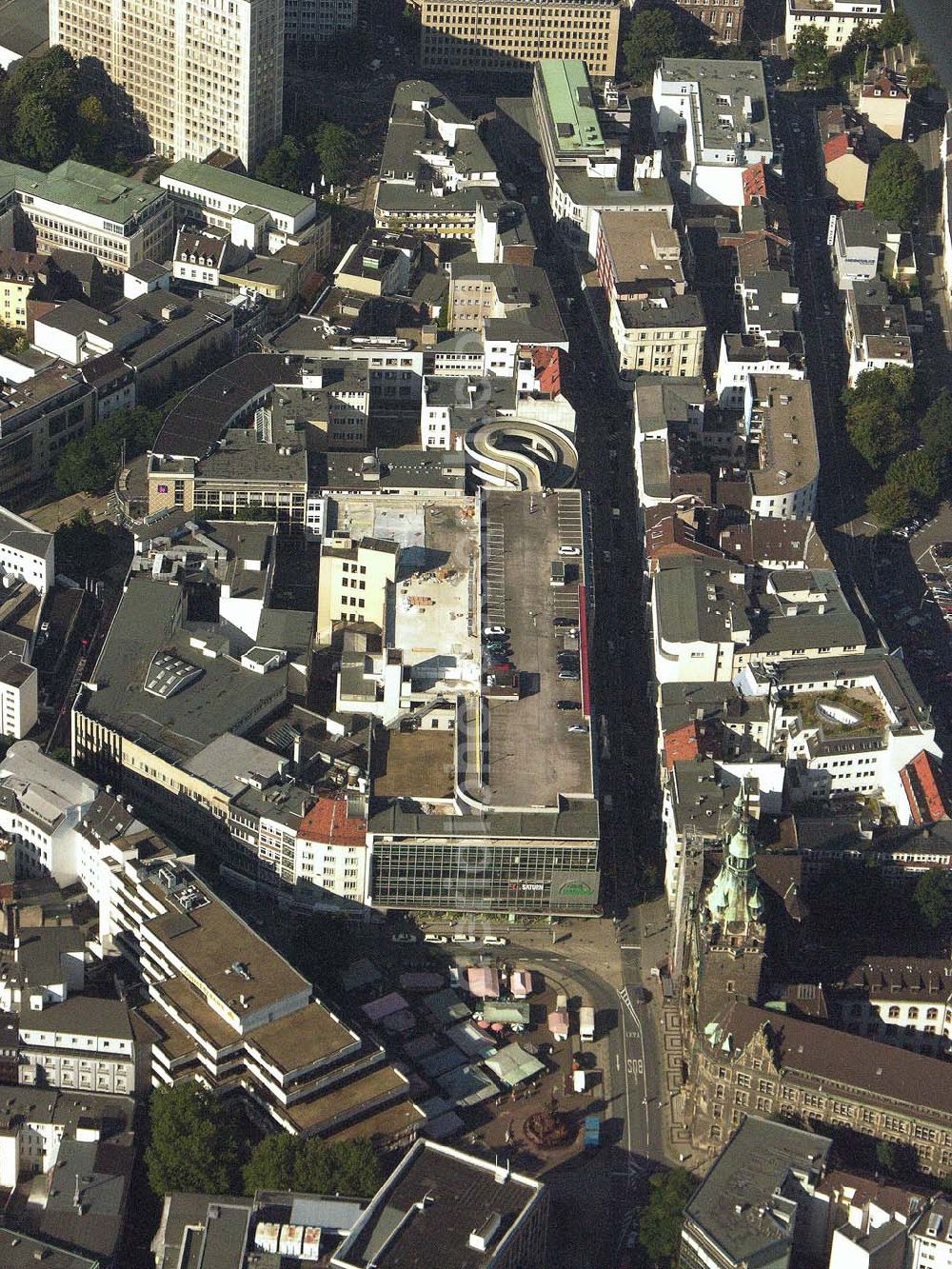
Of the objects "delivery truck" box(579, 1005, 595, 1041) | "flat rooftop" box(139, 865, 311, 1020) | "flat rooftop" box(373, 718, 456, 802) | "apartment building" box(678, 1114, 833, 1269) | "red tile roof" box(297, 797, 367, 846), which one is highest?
"flat rooftop" box(373, 718, 456, 802)

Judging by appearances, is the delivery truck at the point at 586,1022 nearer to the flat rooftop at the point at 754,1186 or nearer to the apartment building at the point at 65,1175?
the flat rooftop at the point at 754,1186

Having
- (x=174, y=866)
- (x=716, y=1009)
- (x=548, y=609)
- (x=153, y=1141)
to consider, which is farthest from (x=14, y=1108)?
(x=548, y=609)

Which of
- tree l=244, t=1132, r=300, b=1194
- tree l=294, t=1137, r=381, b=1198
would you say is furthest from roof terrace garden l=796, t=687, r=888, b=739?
tree l=244, t=1132, r=300, b=1194

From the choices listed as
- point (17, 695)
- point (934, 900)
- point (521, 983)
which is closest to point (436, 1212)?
point (521, 983)

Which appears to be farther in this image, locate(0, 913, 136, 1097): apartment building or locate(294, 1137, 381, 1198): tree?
locate(0, 913, 136, 1097): apartment building

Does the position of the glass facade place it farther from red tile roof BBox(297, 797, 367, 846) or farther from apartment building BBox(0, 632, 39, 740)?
apartment building BBox(0, 632, 39, 740)

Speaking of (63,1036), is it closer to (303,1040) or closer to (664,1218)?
(303,1040)

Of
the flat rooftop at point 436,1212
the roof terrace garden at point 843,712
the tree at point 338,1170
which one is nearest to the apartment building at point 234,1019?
the tree at point 338,1170
